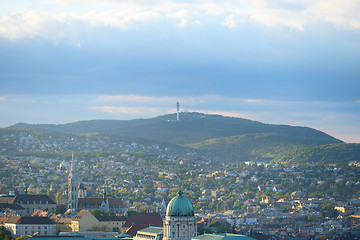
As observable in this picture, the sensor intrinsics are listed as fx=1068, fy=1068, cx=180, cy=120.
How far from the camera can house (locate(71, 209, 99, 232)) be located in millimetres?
→ 141000

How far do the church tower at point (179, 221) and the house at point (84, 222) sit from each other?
3354 centimetres

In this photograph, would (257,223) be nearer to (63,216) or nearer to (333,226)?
(333,226)

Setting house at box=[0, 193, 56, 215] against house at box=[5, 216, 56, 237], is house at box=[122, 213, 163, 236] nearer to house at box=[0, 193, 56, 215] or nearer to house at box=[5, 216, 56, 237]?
house at box=[5, 216, 56, 237]

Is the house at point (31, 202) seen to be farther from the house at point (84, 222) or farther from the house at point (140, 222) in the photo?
the house at point (140, 222)

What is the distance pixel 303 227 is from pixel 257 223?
36.9ft

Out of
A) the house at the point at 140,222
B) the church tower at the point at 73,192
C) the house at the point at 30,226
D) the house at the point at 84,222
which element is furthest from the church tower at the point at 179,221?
the church tower at the point at 73,192

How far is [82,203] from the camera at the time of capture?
171 meters

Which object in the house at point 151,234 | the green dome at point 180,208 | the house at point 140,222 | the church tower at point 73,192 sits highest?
the church tower at point 73,192

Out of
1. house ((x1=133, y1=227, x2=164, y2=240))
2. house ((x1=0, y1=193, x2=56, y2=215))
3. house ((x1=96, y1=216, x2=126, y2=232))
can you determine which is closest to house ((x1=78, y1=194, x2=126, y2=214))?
house ((x1=0, y1=193, x2=56, y2=215))

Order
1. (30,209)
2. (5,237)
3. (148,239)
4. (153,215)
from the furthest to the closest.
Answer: (30,209) < (153,215) < (5,237) < (148,239)

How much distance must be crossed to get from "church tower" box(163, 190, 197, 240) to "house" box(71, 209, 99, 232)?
33538 mm

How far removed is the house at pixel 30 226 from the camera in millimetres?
136375

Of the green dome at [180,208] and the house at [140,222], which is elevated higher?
the green dome at [180,208]

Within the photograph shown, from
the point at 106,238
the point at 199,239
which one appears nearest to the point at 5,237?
the point at 106,238
